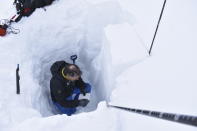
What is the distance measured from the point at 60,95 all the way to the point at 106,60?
77 cm

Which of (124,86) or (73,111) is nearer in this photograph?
(124,86)

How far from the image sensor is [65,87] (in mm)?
3971

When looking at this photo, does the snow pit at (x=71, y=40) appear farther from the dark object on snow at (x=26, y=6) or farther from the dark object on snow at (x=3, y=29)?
the dark object on snow at (x=3, y=29)

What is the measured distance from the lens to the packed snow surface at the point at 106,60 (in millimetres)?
3084

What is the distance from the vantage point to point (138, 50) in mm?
3928

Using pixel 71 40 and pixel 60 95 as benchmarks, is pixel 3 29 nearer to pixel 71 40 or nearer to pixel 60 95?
pixel 71 40

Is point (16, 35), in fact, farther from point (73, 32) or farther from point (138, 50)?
point (138, 50)

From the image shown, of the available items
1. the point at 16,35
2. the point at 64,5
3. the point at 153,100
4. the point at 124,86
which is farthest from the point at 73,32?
the point at 153,100

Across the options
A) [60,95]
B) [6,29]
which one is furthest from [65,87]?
[6,29]

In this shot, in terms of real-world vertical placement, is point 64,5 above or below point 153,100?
above

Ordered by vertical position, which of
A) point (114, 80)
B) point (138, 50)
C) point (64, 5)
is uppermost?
point (64, 5)

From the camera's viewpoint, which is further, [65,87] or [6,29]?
[6,29]

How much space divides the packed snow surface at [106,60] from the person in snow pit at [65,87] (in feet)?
0.72

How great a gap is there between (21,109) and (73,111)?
1.11 m
